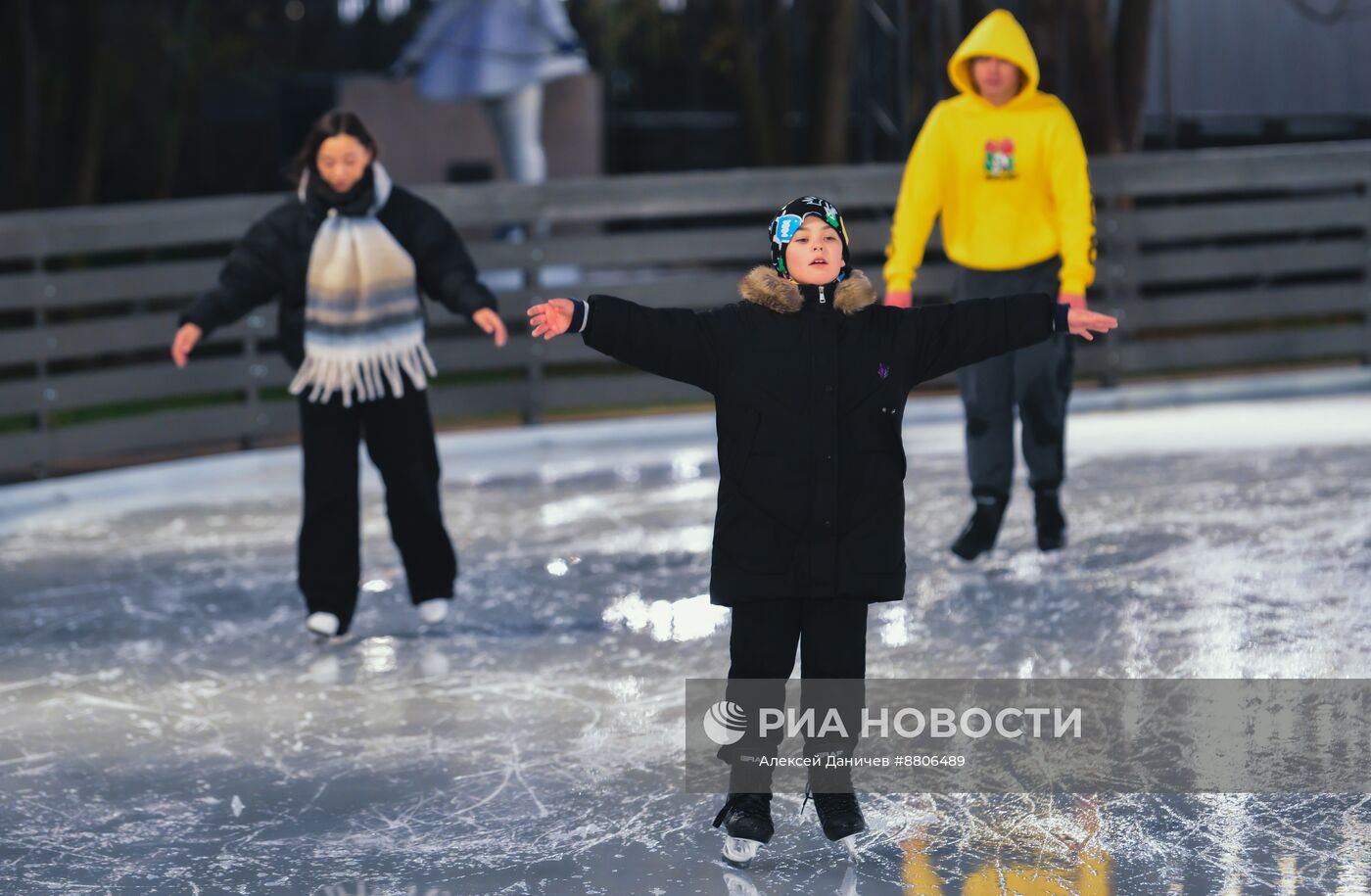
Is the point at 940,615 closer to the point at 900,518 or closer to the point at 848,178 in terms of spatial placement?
the point at 900,518

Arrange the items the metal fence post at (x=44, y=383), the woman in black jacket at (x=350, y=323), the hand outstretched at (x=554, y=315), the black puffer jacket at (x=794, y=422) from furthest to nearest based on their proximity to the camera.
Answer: the metal fence post at (x=44, y=383), the woman in black jacket at (x=350, y=323), the black puffer jacket at (x=794, y=422), the hand outstretched at (x=554, y=315)

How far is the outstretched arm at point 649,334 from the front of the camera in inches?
172

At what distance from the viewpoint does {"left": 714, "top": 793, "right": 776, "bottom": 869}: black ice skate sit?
4363 millimetres

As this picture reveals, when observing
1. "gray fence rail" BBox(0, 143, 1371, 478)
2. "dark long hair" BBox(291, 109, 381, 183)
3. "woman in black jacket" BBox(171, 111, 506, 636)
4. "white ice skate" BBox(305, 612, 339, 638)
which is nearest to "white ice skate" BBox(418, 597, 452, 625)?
"woman in black jacket" BBox(171, 111, 506, 636)

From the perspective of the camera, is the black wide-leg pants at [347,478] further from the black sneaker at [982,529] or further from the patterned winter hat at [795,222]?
the patterned winter hat at [795,222]

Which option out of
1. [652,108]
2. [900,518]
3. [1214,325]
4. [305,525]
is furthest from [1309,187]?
[900,518]

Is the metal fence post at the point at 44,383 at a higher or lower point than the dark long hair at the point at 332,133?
lower

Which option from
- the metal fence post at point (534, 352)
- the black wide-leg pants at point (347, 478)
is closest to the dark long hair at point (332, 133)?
the black wide-leg pants at point (347, 478)

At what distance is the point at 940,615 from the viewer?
6.71 m

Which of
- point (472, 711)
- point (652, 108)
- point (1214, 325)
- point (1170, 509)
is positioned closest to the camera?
point (472, 711)

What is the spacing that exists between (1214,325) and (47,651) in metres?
11.4

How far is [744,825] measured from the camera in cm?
439

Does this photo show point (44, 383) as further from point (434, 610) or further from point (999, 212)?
point (999, 212)

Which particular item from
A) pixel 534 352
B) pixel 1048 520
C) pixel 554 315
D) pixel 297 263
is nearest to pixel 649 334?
pixel 554 315
